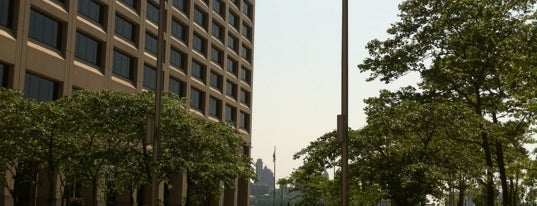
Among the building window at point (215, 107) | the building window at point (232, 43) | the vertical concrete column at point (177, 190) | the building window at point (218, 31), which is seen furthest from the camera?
the building window at point (232, 43)

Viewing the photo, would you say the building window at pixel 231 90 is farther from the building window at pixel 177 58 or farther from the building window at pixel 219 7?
the building window at pixel 177 58

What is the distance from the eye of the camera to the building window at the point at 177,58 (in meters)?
65.2

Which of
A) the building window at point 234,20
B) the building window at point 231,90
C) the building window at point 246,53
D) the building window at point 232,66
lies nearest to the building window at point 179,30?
the building window at point 232,66

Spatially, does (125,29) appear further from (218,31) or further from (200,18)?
(218,31)

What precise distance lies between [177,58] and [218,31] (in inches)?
520

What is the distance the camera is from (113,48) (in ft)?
174

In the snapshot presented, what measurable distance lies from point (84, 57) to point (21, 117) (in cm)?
2230

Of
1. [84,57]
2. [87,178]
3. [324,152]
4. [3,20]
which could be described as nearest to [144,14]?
[84,57]

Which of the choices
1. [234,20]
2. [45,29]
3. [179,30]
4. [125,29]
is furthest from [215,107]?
[45,29]

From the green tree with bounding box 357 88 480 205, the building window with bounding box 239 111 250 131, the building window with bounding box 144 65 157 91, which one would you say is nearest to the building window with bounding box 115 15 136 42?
the building window with bounding box 144 65 157 91

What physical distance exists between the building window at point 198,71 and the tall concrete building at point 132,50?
110mm

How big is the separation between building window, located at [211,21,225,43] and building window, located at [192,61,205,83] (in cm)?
563

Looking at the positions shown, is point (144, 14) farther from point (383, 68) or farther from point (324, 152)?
point (324, 152)

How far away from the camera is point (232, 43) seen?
83500mm
